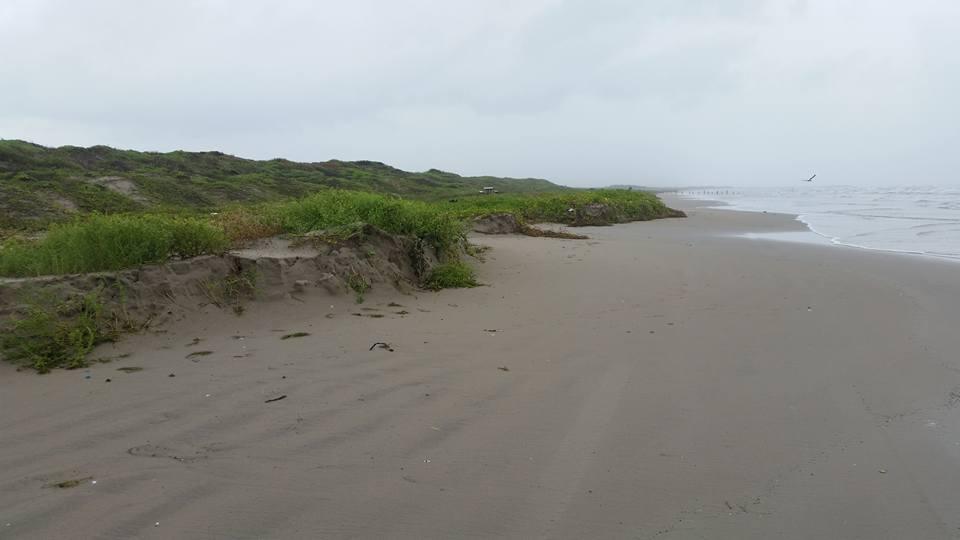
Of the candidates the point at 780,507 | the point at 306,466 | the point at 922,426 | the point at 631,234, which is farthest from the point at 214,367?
the point at 631,234

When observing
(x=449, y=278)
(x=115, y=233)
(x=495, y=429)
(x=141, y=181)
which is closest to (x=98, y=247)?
(x=115, y=233)

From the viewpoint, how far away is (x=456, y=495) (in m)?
2.66

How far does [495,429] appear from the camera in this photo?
10.9ft

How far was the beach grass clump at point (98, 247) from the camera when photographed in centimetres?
495

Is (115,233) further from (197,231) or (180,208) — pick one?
(180,208)

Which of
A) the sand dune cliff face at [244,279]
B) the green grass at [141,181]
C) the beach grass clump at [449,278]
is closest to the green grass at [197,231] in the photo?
the sand dune cliff face at [244,279]

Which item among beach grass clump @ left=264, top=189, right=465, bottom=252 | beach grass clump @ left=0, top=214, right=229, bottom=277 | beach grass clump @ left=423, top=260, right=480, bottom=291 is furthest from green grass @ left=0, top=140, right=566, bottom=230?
beach grass clump @ left=0, top=214, right=229, bottom=277

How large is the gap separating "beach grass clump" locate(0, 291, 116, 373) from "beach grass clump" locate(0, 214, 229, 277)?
66 centimetres

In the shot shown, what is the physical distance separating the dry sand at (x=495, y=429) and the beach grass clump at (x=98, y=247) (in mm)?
868

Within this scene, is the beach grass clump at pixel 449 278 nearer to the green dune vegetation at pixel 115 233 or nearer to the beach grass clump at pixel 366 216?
the green dune vegetation at pixel 115 233

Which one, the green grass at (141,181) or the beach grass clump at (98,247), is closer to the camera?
the beach grass clump at (98,247)

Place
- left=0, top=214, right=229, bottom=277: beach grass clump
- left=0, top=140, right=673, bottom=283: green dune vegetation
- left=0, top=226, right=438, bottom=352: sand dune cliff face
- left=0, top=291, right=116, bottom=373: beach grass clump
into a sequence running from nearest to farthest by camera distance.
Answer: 1. left=0, top=291, right=116, bottom=373: beach grass clump
2. left=0, top=226, right=438, bottom=352: sand dune cliff face
3. left=0, top=214, right=229, bottom=277: beach grass clump
4. left=0, top=140, right=673, bottom=283: green dune vegetation

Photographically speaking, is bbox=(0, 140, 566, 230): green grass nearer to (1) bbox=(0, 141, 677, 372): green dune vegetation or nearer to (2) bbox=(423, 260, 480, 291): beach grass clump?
(1) bbox=(0, 141, 677, 372): green dune vegetation

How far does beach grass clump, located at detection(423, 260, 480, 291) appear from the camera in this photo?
23.1 ft
